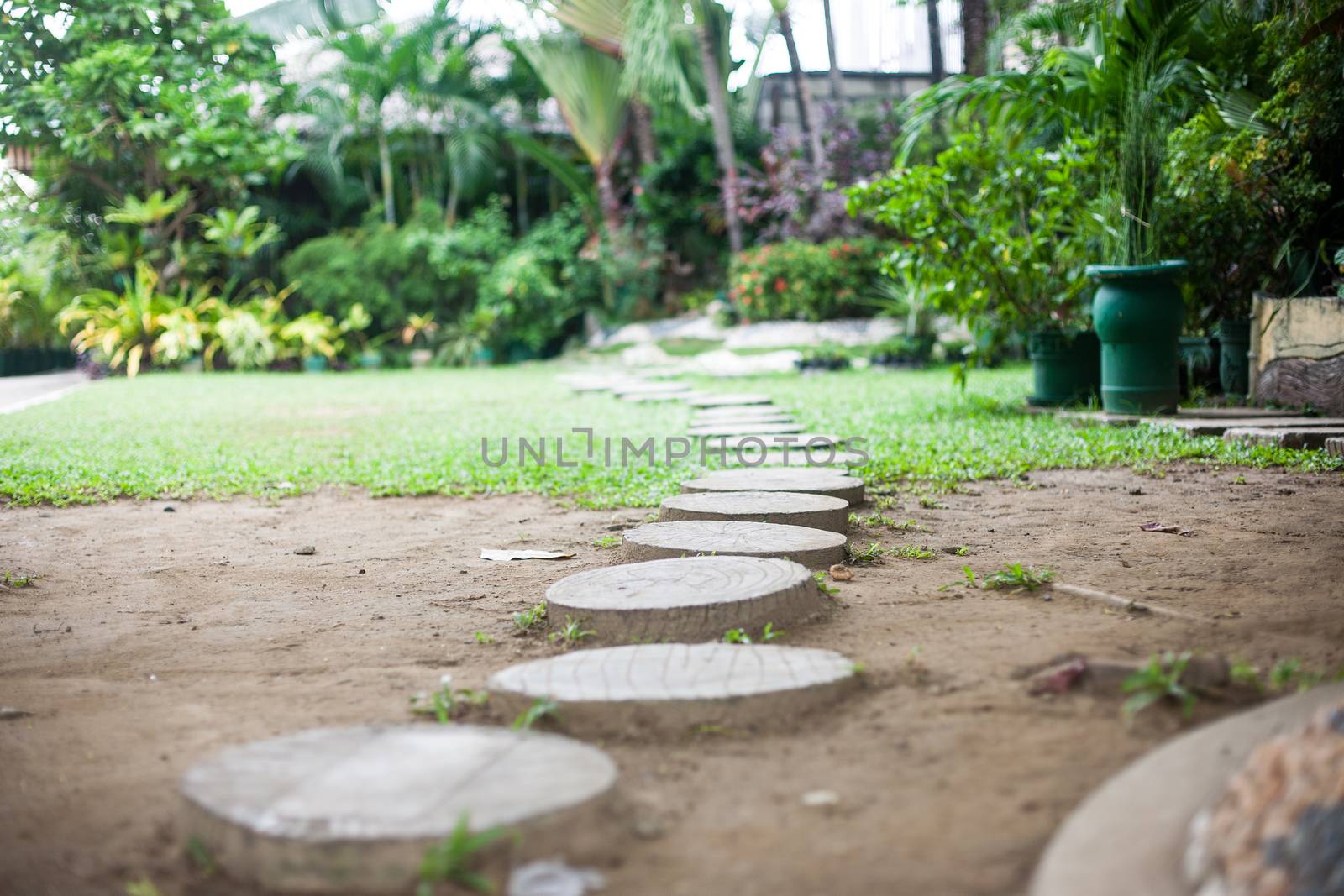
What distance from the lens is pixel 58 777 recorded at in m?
1.89

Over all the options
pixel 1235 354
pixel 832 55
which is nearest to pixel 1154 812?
pixel 1235 354

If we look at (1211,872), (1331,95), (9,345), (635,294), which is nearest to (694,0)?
(635,294)

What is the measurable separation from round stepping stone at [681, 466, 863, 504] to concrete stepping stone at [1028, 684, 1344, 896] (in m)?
2.36

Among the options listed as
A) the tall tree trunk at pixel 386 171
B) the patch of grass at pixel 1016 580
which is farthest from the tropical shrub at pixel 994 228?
the tall tree trunk at pixel 386 171

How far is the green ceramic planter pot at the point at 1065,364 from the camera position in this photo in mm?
7020

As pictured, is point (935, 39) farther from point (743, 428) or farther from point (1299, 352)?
point (743, 428)

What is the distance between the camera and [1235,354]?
6.74 m

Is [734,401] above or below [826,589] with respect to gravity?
above

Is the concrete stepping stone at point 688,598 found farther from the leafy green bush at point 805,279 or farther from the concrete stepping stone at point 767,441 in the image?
the leafy green bush at point 805,279

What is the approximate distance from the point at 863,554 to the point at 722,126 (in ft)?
37.9

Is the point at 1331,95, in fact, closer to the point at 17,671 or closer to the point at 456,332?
the point at 17,671

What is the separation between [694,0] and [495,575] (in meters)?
11.6

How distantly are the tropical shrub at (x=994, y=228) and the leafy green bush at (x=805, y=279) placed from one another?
609 cm

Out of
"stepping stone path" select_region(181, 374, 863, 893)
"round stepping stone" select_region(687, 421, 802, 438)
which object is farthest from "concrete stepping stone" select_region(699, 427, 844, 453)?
"stepping stone path" select_region(181, 374, 863, 893)
